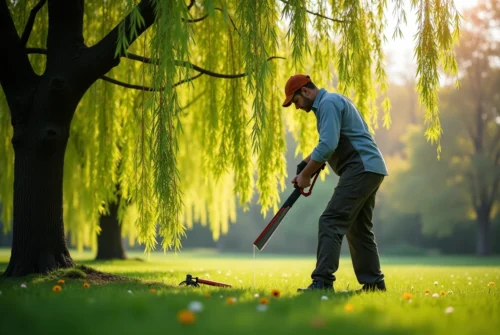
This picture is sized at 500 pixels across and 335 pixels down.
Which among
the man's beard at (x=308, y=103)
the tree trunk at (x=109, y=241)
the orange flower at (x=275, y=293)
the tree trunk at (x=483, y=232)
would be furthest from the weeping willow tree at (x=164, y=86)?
the tree trunk at (x=483, y=232)

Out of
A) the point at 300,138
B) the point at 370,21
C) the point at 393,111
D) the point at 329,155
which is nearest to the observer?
the point at 329,155

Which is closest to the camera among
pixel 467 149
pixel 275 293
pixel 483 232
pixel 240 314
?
pixel 240 314

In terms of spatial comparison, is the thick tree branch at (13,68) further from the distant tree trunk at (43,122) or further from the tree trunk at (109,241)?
the tree trunk at (109,241)

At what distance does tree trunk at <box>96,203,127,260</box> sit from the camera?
12523 mm

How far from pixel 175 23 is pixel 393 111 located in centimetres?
3622

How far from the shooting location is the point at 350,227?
4582 mm

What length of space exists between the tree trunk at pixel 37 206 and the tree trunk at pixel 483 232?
22387 mm

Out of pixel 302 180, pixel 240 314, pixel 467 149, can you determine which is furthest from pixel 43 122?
pixel 467 149

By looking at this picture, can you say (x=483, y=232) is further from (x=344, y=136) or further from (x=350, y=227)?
(x=344, y=136)

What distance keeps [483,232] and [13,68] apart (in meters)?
23.3

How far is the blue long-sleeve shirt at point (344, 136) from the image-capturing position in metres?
4.30

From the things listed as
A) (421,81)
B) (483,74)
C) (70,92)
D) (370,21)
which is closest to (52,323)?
(70,92)

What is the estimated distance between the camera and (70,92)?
5.47 m

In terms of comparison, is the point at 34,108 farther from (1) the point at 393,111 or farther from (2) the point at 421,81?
(1) the point at 393,111
